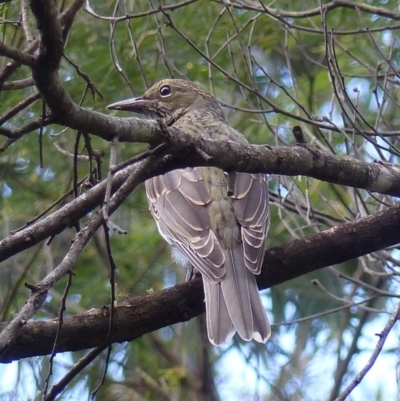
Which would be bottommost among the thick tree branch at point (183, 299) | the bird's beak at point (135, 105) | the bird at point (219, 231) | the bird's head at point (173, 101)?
the thick tree branch at point (183, 299)

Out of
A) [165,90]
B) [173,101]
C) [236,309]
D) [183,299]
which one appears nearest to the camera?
[183,299]

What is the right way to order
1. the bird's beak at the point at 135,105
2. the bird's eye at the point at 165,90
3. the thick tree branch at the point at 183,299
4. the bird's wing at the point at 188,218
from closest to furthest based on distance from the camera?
the thick tree branch at the point at 183,299 → the bird's wing at the point at 188,218 → the bird's beak at the point at 135,105 → the bird's eye at the point at 165,90

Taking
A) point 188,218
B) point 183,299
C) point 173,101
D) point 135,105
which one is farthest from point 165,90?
point 183,299

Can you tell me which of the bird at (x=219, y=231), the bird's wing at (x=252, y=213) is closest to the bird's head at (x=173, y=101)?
the bird at (x=219, y=231)

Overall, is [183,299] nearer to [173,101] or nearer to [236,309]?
[236,309]

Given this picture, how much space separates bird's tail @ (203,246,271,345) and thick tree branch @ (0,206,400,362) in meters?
0.06

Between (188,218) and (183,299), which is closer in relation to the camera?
(183,299)

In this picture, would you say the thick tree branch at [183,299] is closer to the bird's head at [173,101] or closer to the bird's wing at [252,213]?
the bird's wing at [252,213]

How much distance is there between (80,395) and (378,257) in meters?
2.56

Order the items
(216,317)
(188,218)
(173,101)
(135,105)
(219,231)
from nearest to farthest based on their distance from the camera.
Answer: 1. (216,317)
2. (219,231)
3. (188,218)
4. (135,105)
5. (173,101)

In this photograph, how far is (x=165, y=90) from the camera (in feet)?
20.0

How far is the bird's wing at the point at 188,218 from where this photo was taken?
4.54 meters

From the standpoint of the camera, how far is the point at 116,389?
6.73 m

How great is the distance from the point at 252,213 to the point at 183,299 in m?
0.98
